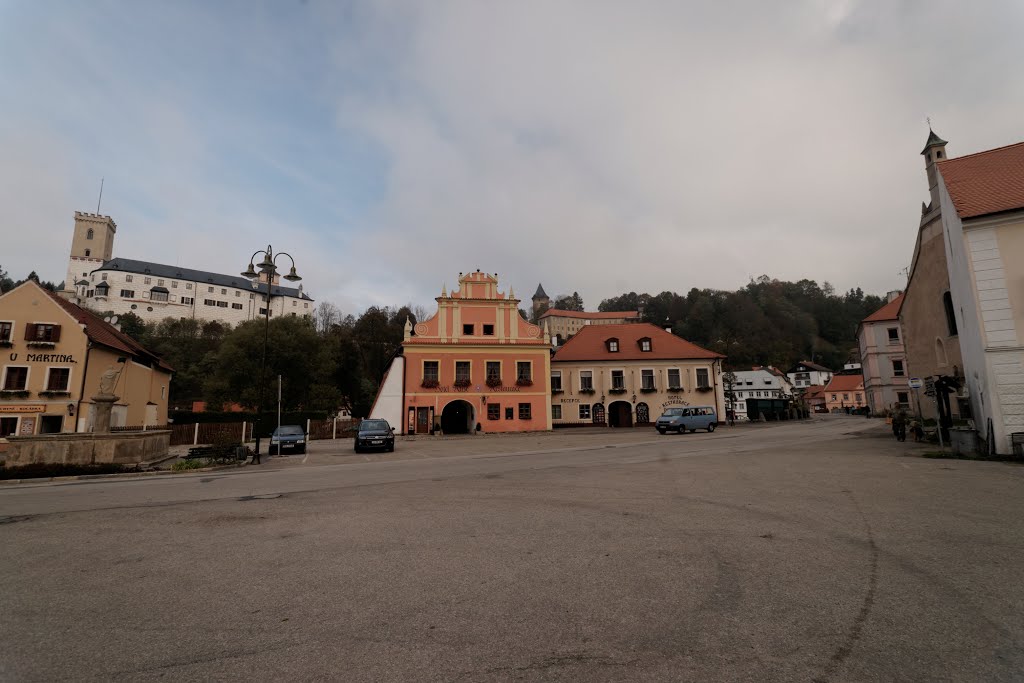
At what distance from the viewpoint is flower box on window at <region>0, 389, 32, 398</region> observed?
3045 cm

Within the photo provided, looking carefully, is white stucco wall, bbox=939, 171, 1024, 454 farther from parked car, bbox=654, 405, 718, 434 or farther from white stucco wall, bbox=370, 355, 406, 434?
white stucco wall, bbox=370, 355, 406, 434

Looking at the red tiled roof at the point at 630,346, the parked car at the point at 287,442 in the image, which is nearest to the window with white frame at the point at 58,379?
the parked car at the point at 287,442

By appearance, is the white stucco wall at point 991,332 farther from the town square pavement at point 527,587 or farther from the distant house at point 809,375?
the distant house at point 809,375

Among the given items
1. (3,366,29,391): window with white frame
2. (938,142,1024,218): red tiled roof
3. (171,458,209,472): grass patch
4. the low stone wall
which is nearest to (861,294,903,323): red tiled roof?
(938,142,1024,218): red tiled roof

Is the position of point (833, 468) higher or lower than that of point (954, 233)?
lower

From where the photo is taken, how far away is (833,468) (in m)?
13.0

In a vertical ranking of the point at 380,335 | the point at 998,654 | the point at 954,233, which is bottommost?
the point at 998,654

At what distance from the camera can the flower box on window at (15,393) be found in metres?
30.5

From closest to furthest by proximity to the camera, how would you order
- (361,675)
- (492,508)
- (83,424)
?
(361,675) → (492,508) → (83,424)

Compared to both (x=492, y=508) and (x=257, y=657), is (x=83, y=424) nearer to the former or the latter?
(x=492, y=508)

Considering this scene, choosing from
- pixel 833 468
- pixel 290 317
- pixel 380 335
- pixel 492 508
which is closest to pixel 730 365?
pixel 380 335

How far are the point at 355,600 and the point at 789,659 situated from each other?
3.41 metres

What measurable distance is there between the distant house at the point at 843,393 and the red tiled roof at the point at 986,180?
83095 mm

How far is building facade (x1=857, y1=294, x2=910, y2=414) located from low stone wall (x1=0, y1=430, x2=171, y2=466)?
5808 centimetres
